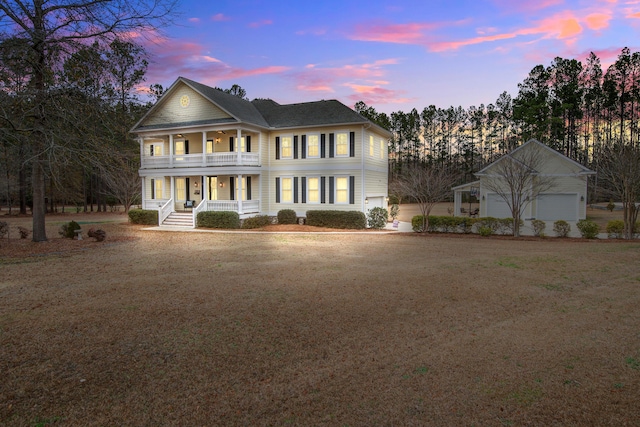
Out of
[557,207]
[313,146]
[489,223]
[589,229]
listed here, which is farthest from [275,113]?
[557,207]

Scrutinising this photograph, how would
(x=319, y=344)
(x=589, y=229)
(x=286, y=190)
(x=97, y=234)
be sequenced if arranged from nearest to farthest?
(x=319, y=344)
(x=97, y=234)
(x=589, y=229)
(x=286, y=190)

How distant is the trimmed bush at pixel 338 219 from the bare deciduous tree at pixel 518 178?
7463 millimetres

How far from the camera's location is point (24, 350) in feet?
17.0

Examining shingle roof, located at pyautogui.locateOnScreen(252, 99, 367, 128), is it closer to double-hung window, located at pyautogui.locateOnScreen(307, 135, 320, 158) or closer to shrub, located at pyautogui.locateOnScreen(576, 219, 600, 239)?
double-hung window, located at pyautogui.locateOnScreen(307, 135, 320, 158)

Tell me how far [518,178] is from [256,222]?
47.0ft

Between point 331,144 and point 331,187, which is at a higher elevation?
point 331,144

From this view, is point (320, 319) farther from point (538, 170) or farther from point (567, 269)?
point (538, 170)

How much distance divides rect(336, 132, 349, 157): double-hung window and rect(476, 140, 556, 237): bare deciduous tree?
8702 mm

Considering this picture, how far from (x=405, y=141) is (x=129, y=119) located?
206 feet

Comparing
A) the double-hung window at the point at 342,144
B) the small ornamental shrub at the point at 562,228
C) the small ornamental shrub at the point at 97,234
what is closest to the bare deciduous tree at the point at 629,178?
the small ornamental shrub at the point at 562,228

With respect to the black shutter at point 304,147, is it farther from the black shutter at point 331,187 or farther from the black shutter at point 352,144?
the black shutter at point 352,144

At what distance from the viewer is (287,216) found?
947 inches

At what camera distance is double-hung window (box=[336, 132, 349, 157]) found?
23.5 metres

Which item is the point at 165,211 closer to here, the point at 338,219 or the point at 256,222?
the point at 256,222
